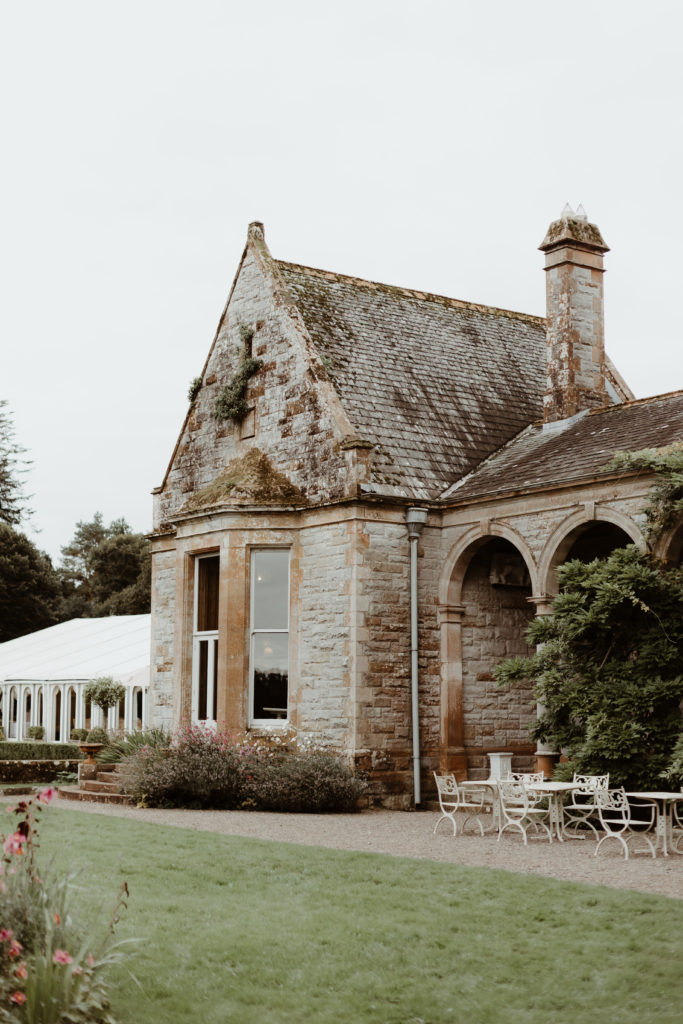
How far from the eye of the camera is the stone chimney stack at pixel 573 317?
18984mm

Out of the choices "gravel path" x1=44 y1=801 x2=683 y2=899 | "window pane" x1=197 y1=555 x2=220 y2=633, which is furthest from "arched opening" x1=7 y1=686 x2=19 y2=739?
"gravel path" x1=44 y1=801 x2=683 y2=899

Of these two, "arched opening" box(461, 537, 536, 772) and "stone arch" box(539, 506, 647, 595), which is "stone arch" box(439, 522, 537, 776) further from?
"stone arch" box(539, 506, 647, 595)

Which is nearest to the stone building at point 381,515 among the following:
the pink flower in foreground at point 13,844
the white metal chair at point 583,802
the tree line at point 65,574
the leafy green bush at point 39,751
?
the white metal chair at point 583,802

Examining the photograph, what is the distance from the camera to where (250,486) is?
60.0 feet

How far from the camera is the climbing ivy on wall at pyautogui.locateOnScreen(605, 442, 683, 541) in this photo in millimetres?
14036

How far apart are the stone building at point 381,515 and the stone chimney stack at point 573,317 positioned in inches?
1.4

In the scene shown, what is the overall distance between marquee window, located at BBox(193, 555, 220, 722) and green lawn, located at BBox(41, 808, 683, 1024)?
801 centimetres

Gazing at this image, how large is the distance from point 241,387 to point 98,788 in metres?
6.54

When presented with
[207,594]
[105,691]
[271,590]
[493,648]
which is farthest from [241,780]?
[105,691]

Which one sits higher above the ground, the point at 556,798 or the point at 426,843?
the point at 556,798

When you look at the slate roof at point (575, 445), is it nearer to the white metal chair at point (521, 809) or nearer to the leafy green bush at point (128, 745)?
the white metal chair at point (521, 809)

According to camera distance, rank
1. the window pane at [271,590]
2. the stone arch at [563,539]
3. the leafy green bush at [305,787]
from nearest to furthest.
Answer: the stone arch at [563,539] → the leafy green bush at [305,787] → the window pane at [271,590]

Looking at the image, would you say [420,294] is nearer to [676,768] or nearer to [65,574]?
[676,768]

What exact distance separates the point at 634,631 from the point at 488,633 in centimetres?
389
